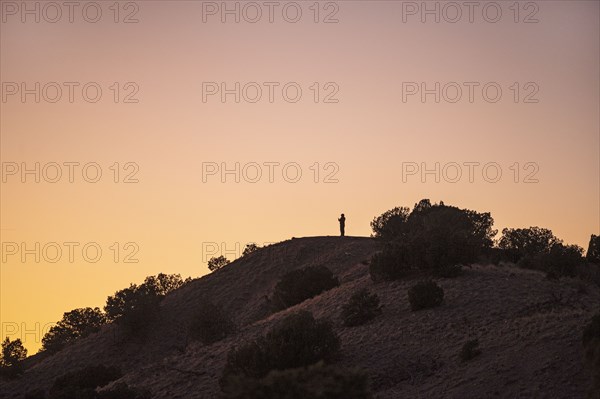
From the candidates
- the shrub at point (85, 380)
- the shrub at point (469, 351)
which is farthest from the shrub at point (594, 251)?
the shrub at point (85, 380)

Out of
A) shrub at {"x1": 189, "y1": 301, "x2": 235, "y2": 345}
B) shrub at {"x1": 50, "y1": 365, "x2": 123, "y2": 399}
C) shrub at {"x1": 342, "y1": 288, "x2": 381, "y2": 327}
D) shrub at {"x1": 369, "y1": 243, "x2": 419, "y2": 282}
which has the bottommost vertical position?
shrub at {"x1": 50, "y1": 365, "x2": 123, "y2": 399}

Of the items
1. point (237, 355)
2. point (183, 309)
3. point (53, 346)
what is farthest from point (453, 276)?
point (53, 346)

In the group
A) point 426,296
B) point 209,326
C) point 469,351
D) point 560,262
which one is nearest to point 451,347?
point 469,351

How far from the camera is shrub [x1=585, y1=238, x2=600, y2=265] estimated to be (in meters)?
85.2

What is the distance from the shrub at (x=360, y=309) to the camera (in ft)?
171

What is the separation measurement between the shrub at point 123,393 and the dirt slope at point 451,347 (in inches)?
33.3

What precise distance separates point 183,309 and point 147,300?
4.36m

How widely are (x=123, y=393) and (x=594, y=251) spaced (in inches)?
2332

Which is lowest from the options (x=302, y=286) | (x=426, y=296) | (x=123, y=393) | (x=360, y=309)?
(x=123, y=393)

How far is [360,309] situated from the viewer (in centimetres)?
5281

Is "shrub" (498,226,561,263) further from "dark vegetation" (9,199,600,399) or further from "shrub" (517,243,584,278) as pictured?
"shrub" (517,243,584,278)

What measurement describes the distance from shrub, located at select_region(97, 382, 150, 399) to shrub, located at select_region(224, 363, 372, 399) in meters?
16.0

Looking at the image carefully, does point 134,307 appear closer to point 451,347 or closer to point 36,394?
point 36,394

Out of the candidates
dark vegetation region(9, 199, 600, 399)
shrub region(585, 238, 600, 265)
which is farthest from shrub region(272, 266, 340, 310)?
shrub region(585, 238, 600, 265)
